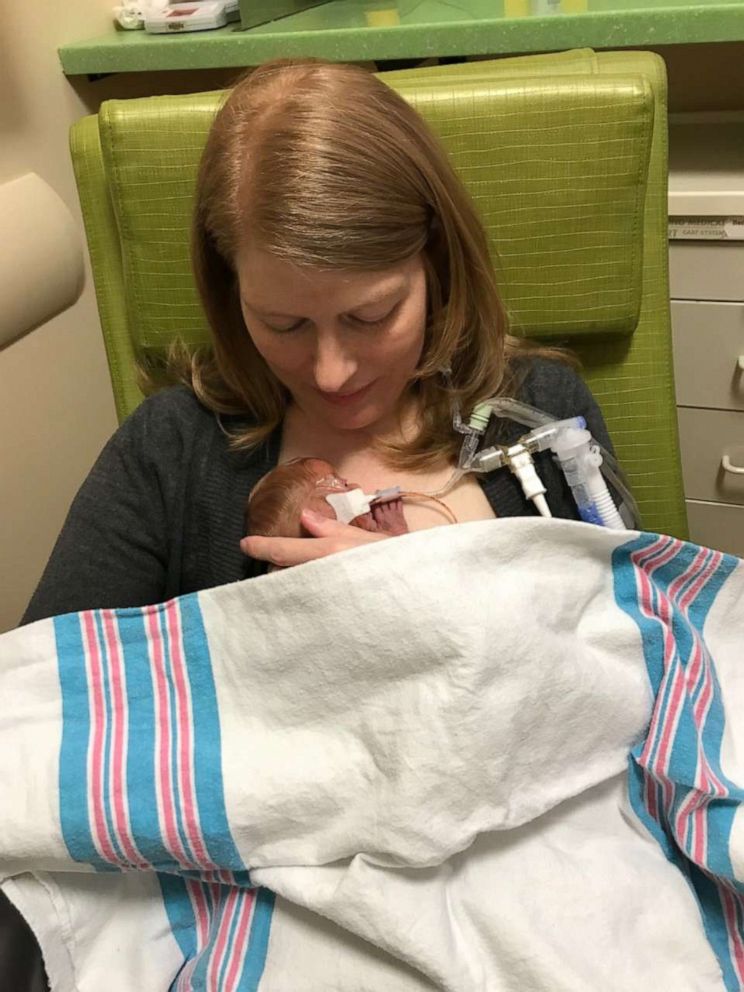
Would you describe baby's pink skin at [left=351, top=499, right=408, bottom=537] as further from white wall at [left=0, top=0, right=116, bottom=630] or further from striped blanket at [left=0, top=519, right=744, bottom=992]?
white wall at [left=0, top=0, right=116, bottom=630]

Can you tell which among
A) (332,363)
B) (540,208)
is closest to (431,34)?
(540,208)

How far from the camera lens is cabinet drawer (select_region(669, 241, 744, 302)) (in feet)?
4.33

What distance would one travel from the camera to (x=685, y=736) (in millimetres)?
788

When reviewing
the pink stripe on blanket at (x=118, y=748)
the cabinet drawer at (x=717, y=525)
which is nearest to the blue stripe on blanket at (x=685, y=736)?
the pink stripe on blanket at (x=118, y=748)

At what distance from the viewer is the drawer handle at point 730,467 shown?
1509mm

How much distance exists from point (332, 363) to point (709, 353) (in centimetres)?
83

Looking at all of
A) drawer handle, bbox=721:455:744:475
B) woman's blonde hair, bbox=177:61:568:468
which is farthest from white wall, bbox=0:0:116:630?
drawer handle, bbox=721:455:744:475

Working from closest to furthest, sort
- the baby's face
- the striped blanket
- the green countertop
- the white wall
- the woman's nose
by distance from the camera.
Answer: the striped blanket, the woman's nose, the baby's face, the green countertop, the white wall

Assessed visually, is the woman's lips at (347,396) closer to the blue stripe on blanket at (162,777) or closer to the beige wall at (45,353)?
the blue stripe on blanket at (162,777)

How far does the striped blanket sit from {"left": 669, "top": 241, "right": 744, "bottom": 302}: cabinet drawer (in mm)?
658

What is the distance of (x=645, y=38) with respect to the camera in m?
1.24

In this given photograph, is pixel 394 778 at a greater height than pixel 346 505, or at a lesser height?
lesser

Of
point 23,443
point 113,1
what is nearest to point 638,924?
point 23,443

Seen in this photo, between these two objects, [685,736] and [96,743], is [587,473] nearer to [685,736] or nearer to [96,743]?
[685,736]
